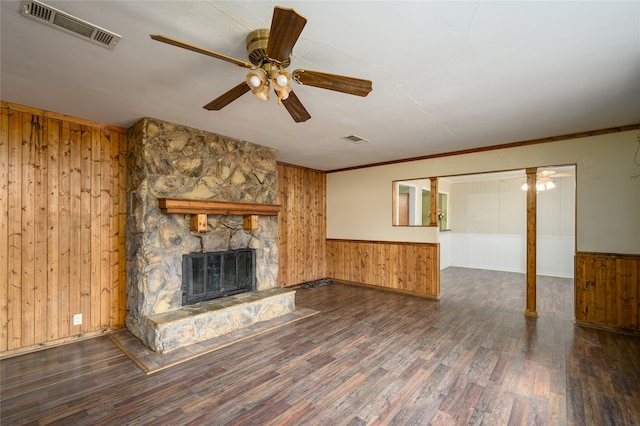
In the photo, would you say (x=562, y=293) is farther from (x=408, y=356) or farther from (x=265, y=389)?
(x=265, y=389)

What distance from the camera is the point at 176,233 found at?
3561 millimetres

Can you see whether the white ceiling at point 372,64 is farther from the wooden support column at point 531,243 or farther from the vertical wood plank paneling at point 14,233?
the wooden support column at point 531,243

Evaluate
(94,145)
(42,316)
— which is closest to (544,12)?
(94,145)

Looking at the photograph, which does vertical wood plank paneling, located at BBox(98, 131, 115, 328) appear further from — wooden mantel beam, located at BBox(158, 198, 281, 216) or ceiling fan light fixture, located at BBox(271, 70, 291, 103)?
ceiling fan light fixture, located at BBox(271, 70, 291, 103)

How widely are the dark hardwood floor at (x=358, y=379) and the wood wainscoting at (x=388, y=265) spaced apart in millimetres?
1366

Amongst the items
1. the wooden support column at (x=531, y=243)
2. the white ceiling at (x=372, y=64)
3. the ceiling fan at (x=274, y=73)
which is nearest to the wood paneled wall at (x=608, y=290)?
the wooden support column at (x=531, y=243)

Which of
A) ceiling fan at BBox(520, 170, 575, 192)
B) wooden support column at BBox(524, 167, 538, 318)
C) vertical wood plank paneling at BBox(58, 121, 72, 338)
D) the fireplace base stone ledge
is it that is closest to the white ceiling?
vertical wood plank paneling at BBox(58, 121, 72, 338)

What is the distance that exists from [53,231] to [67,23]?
8.13 feet

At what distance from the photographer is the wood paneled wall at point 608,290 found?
140 inches

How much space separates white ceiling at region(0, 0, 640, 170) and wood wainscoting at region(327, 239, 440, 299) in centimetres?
251

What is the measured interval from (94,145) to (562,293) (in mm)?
7890

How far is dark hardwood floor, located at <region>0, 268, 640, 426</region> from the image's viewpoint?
2066 mm

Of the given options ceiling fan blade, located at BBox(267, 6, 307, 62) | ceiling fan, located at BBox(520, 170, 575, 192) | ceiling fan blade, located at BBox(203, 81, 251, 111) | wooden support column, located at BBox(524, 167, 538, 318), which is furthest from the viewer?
ceiling fan, located at BBox(520, 170, 575, 192)

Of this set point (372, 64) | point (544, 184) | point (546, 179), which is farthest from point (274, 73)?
point (544, 184)
